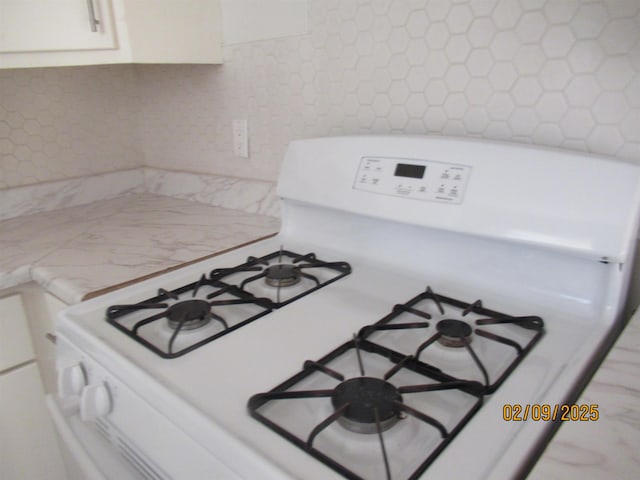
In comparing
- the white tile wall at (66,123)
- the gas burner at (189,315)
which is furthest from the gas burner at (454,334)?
the white tile wall at (66,123)

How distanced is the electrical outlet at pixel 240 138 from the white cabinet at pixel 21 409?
70 centimetres

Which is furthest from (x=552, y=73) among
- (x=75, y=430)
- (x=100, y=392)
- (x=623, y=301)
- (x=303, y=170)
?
(x=75, y=430)

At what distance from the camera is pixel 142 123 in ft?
5.75

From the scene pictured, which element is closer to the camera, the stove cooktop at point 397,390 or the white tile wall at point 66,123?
the stove cooktop at point 397,390

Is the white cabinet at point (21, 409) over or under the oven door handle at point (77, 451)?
under

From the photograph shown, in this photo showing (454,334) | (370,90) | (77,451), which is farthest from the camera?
(370,90)

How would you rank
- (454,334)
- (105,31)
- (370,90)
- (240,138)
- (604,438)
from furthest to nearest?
(240,138), (105,31), (370,90), (454,334), (604,438)

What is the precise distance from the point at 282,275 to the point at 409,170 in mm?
314

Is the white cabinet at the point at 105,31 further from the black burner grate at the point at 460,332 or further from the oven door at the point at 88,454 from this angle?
the black burner grate at the point at 460,332

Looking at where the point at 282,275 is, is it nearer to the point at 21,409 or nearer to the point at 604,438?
the point at 604,438

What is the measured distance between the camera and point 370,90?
106 cm

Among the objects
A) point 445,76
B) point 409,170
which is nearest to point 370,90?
point 445,76

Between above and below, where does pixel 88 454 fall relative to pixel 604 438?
below

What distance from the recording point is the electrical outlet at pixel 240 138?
1384mm
